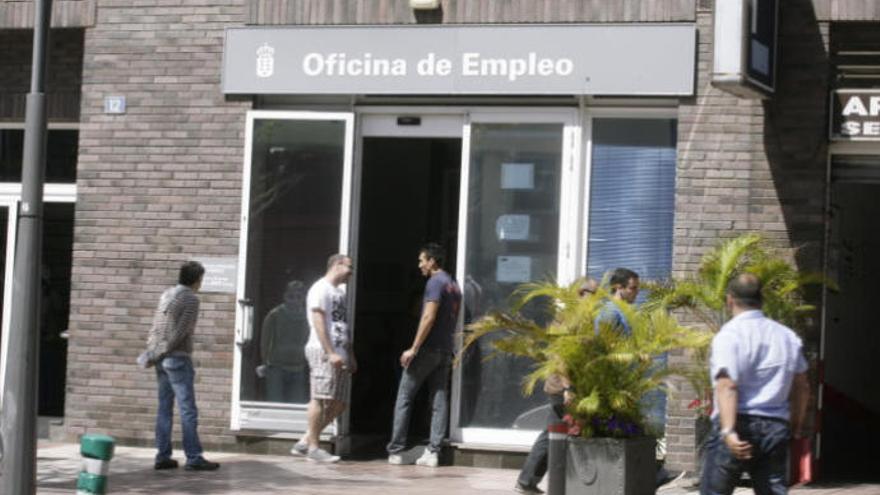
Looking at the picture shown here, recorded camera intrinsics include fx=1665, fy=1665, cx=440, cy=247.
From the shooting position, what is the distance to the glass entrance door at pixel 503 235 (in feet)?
45.8

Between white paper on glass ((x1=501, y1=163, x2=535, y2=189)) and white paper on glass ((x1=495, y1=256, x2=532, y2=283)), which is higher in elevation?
white paper on glass ((x1=501, y1=163, x2=535, y2=189))

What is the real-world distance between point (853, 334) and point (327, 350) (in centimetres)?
520

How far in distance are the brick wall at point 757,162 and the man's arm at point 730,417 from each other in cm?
457

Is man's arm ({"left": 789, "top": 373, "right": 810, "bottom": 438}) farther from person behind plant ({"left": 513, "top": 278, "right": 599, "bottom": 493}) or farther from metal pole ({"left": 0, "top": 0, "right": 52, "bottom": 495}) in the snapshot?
metal pole ({"left": 0, "top": 0, "right": 52, "bottom": 495})

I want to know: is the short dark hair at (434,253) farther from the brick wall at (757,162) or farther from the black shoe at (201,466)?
the black shoe at (201,466)

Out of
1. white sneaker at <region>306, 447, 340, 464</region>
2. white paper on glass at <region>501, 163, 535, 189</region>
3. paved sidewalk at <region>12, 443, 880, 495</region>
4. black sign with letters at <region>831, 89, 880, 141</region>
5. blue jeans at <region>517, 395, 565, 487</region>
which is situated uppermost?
black sign with letters at <region>831, 89, 880, 141</region>

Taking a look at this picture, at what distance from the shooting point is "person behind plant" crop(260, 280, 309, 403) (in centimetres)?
1448

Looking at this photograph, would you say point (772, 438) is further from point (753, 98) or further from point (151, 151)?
point (151, 151)

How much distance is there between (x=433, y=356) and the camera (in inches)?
545

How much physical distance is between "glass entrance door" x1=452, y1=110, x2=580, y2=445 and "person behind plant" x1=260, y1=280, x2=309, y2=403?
4.71 ft

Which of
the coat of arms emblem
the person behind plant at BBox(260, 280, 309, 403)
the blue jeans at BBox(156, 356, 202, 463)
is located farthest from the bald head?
the coat of arms emblem

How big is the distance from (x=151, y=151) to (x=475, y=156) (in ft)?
9.62

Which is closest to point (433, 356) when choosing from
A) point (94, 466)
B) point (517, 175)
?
point (517, 175)

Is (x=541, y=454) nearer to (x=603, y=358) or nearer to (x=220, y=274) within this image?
(x=603, y=358)
